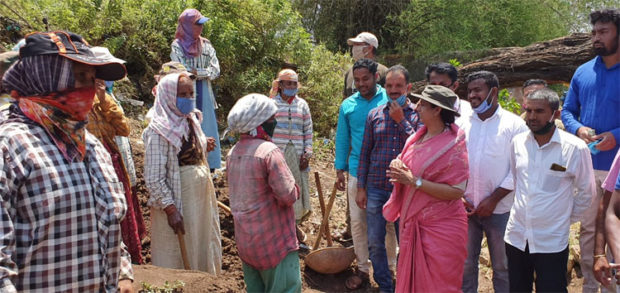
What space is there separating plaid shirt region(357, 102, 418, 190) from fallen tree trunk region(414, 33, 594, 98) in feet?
12.5

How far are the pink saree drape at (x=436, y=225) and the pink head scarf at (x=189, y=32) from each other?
378 centimetres

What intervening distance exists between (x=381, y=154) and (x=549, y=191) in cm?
139

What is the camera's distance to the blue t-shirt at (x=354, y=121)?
4852 millimetres

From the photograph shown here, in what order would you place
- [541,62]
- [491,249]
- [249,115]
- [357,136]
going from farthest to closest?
[541,62] < [357,136] < [491,249] < [249,115]

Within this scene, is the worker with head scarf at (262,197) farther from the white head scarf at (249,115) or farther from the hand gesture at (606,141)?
the hand gesture at (606,141)

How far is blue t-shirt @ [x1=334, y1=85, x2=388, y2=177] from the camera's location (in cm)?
485

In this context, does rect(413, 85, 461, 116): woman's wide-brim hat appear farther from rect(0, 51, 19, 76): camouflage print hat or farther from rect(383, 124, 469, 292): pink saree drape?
rect(0, 51, 19, 76): camouflage print hat

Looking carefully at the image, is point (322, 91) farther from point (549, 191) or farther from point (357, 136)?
point (549, 191)

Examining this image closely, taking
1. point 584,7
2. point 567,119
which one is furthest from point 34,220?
point 584,7

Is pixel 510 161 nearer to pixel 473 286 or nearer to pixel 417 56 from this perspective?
pixel 473 286

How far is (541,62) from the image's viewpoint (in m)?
8.34

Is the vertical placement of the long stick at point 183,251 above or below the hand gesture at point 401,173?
below

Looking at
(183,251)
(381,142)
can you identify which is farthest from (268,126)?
(183,251)

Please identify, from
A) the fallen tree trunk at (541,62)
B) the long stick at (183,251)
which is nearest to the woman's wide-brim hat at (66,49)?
the long stick at (183,251)
